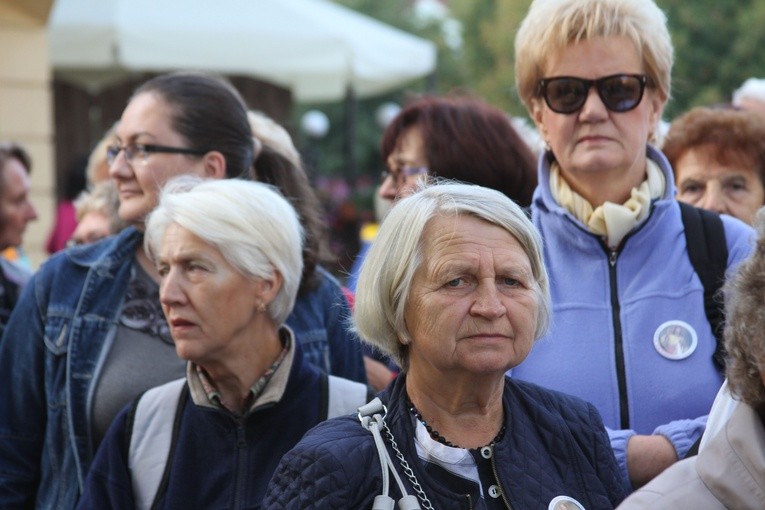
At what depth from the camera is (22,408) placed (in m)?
3.98

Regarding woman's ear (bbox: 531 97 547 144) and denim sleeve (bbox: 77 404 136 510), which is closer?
denim sleeve (bbox: 77 404 136 510)

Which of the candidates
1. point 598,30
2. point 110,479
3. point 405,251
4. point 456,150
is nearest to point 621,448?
point 405,251

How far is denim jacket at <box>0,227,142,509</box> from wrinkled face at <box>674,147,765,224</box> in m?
2.21

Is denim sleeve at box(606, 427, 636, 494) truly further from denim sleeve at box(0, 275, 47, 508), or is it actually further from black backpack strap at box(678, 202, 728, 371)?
denim sleeve at box(0, 275, 47, 508)

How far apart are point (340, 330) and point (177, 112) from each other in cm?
96

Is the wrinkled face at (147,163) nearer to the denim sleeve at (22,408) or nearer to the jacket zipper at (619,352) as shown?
the denim sleeve at (22,408)

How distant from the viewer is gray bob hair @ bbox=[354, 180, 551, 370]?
2.92 metres

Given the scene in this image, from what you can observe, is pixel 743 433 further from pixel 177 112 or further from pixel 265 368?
pixel 177 112

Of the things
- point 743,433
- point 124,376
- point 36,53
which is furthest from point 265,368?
point 36,53

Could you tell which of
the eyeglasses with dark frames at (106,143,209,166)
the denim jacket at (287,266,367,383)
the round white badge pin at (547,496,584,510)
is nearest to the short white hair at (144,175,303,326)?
the denim jacket at (287,266,367,383)

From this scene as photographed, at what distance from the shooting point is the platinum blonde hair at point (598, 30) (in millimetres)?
3723

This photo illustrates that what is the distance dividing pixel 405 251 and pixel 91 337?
149cm

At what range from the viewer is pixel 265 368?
373 cm

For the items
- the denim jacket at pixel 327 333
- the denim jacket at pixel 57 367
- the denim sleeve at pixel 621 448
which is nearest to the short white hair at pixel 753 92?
the denim jacket at pixel 327 333
